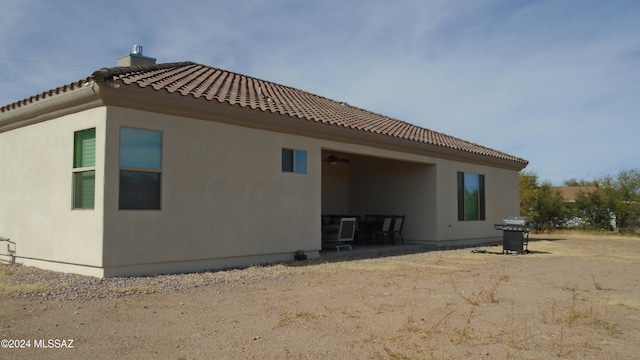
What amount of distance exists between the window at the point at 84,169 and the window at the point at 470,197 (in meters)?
12.3

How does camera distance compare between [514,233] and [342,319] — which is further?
[514,233]

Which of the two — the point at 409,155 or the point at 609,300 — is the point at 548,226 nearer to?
the point at 409,155

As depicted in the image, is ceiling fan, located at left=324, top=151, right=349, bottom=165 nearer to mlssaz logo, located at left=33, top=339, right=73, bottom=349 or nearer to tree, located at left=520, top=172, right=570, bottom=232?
mlssaz logo, located at left=33, top=339, right=73, bottom=349

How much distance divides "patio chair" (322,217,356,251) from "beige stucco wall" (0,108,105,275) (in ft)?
22.7

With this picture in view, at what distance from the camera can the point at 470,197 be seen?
733 inches

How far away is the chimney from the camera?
1214cm

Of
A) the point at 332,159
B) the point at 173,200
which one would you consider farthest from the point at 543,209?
the point at 173,200

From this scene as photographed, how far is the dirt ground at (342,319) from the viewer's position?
5.03 m

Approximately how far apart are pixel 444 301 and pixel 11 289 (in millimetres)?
6145

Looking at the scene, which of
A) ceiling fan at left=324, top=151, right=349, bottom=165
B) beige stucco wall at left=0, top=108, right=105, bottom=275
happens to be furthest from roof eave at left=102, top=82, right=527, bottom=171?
ceiling fan at left=324, top=151, right=349, bottom=165

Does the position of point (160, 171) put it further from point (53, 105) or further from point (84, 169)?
point (53, 105)

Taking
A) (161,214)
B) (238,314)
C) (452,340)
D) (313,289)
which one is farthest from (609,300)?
(161,214)

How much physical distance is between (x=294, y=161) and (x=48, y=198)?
505 cm

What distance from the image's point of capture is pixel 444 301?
753 cm
